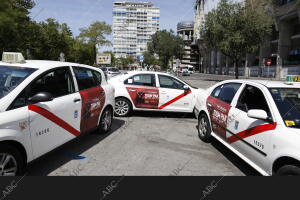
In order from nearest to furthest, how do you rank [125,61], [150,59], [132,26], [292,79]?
[292,79], [150,59], [125,61], [132,26]

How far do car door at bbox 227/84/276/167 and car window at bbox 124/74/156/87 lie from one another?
3.89 m

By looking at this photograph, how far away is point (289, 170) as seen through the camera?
2.60 m

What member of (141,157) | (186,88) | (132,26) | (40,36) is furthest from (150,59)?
(132,26)

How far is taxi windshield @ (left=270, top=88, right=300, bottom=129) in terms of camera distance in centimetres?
305

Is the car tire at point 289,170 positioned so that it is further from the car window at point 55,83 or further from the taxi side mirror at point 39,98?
the car window at point 55,83

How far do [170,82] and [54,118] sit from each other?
4.87 meters

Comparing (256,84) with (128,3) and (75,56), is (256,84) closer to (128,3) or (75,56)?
(75,56)

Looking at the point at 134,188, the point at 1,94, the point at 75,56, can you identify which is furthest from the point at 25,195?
the point at 75,56

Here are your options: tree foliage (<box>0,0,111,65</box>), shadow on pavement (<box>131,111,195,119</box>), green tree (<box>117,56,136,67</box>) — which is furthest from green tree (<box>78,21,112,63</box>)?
green tree (<box>117,56,136,67</box>)

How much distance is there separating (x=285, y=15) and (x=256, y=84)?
40496 millimetres

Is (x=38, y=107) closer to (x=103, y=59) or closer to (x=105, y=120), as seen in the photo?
(x=105, y=120)

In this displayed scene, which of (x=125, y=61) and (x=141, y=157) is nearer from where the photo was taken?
(x=141, y=157)

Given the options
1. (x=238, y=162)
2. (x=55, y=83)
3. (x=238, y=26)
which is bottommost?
(x=238, y=162)

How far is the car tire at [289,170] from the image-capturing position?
252 centimetres
